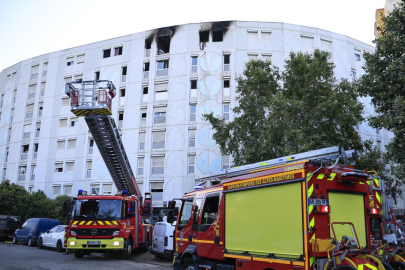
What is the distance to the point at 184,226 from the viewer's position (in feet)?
31.5

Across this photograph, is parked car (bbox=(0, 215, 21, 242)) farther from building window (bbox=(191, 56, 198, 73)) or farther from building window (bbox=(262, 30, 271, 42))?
building window (bbox=(262, 30, 271, 42))

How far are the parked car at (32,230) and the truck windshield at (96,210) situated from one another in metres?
9.93

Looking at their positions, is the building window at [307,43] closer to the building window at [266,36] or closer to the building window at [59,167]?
the building window at [266,36]

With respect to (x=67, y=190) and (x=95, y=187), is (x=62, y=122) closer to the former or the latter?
(x=67, y=190)

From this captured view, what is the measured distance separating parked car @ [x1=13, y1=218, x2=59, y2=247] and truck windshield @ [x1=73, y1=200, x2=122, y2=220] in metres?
9.93

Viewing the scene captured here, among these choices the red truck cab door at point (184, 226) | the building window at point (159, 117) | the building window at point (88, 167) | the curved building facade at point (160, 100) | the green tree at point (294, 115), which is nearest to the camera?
the red truck cab door at point (184, 226)

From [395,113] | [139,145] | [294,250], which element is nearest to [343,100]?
[395,113]

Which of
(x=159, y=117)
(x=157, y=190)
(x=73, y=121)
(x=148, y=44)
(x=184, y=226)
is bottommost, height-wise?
(x=184, y=226)

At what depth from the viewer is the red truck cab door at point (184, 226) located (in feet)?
30.6

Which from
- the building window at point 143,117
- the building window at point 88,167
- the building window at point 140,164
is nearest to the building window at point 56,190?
the building window at point 88,167

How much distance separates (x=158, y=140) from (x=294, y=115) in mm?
17316

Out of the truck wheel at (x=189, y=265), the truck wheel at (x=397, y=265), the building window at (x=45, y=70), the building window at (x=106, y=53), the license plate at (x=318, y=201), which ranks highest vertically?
the building window at (x=106, y=53)

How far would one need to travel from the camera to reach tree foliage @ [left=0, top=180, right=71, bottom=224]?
31.6 metres

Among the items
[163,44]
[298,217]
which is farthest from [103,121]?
[163,44]
